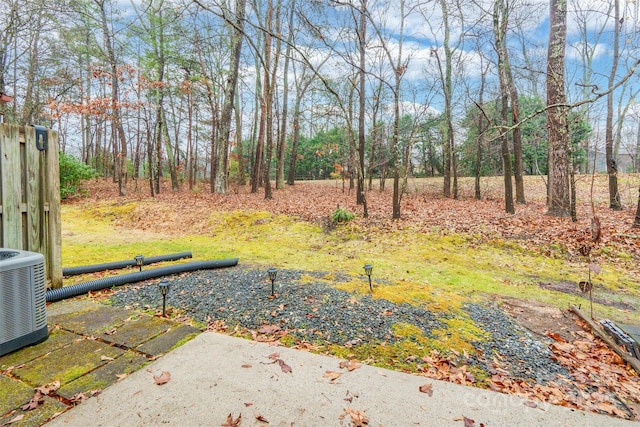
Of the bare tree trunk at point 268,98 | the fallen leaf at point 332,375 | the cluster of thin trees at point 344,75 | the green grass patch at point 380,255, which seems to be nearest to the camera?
the fallen leaf at point 332,375

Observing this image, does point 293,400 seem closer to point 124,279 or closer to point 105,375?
point 105,375

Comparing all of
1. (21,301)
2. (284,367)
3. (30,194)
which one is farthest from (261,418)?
(30,194)

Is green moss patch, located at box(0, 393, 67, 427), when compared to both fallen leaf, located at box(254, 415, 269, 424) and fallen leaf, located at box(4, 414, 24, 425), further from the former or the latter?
fallen leaf, located at box(254, 415, 269, 424)

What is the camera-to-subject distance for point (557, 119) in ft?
23.7

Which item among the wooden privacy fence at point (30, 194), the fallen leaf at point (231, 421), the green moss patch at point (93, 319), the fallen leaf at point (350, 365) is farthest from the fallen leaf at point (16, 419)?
the wooden privacy fence at point (30, 194)

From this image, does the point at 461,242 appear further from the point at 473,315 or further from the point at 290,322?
the point at 290,322

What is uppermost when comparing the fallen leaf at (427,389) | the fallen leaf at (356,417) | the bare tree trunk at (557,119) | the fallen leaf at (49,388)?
the bare tree trunk at (557,119)

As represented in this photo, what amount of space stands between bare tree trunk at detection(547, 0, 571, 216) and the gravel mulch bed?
20.0 ft

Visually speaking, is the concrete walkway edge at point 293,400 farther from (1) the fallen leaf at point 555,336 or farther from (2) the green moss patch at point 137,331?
(1) the fallen leaf at point 555,336

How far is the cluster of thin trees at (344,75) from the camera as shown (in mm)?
6836

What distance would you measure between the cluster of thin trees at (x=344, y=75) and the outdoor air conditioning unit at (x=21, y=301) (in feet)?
12.8

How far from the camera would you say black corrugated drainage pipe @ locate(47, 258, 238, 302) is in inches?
125

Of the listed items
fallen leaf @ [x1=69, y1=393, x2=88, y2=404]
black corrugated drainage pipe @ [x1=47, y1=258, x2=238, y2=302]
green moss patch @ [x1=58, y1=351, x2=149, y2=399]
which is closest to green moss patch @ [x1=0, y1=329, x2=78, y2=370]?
green moss patch @ [x1=58, y1=351, x2=149, y2=399]

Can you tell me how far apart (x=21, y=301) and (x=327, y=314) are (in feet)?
7.67
